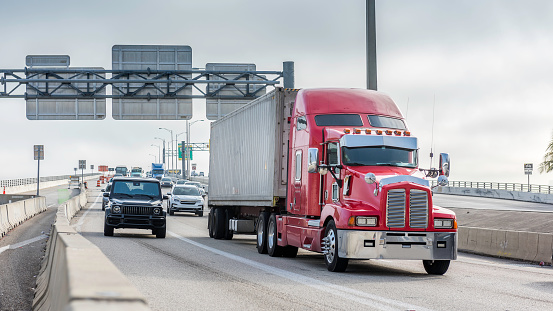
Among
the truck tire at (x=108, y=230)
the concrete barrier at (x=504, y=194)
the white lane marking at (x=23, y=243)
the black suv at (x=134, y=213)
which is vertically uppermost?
the black suv at (x=134, y=213)

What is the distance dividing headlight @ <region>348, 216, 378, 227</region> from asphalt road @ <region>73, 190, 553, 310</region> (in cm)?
94

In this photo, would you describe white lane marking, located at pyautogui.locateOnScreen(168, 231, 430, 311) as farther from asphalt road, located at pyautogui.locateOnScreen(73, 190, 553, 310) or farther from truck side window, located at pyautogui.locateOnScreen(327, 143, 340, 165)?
truck side window, located at pyautogui.locateOnScreen(327, 143, 340, 165)

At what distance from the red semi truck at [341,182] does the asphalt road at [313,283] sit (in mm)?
580

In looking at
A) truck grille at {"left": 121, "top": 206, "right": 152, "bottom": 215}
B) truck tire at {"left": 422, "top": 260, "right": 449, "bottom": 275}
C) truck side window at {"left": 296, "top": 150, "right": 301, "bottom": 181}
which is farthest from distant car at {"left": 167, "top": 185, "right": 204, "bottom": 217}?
truck tire at {"left": 422, "top": 260, "right": 449, "bottom": 275}

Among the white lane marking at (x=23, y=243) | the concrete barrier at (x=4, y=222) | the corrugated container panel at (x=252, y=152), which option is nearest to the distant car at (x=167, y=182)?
the concrete barrier at (x=4, y=222)

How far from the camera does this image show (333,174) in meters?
16.2

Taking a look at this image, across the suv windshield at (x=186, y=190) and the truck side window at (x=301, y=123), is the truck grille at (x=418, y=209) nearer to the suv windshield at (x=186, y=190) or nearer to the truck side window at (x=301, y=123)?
the truck side window at (x=301, y=123)

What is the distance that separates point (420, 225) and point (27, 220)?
27.4 metres

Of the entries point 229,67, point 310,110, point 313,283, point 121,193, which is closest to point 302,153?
point 310,110

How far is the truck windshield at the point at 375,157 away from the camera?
16.1 metres

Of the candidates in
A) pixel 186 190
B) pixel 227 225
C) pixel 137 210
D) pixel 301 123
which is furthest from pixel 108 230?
pixel 186 190

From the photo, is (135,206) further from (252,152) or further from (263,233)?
(263,233)

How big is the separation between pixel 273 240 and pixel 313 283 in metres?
6.21

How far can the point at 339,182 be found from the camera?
16047 millimetres
